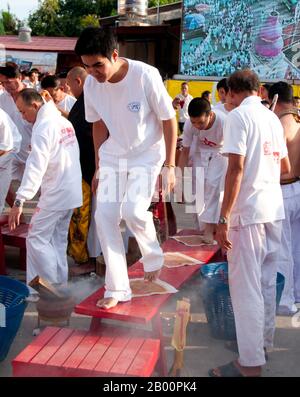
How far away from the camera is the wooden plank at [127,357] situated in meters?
2.80

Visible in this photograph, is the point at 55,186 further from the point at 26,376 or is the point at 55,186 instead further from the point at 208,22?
the point at 208,22

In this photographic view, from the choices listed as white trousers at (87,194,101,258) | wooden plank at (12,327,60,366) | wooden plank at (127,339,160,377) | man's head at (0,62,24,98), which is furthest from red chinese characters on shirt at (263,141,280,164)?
man's head at (0,62,24,98)

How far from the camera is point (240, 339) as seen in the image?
339 centimetres

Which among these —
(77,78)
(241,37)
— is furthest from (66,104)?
(241,37)

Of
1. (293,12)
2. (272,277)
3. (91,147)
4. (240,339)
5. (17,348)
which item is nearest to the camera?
(240,339)

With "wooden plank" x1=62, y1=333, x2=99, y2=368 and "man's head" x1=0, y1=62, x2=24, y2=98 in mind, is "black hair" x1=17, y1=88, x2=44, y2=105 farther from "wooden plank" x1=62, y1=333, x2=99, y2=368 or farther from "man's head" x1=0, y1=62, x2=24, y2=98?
"man's head" x1=0, y1=62, x2=24, y2=98

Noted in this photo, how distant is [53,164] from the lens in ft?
14.8

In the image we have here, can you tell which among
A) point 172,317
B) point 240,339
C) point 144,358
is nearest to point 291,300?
point 172,317

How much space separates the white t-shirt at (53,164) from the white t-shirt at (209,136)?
1.50 m

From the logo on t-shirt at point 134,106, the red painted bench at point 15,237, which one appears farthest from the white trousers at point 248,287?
the red painted bench at point 15,237

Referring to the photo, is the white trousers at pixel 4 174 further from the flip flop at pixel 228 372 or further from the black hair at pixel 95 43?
the flip flop at pixel 228 372

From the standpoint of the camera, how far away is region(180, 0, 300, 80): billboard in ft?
57.0

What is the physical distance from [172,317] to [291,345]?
98 centimetres

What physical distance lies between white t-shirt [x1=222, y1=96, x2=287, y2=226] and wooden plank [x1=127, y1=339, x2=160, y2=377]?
897 mm
